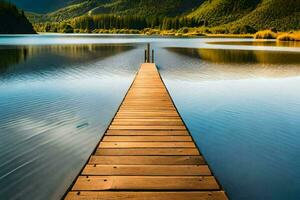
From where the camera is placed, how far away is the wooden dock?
16.4 ft

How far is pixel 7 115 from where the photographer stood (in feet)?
41.4

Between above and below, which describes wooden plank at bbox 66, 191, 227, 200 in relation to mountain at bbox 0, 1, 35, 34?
below

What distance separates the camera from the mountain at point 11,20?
120787mm

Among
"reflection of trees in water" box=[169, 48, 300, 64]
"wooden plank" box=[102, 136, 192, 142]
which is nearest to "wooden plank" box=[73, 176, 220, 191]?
"wooden plank" box=[102, 136, 192, 142]

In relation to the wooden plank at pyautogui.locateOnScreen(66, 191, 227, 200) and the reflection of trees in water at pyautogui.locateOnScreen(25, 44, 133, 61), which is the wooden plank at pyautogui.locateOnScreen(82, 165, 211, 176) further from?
the reflection of trees in water at pyautogui.locateOnScreen(25, 44, 133, 61)

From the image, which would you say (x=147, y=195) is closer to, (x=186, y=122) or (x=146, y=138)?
(x=146, y=138)

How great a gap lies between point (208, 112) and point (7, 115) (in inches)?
343

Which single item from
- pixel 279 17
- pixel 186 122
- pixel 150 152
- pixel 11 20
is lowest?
pixel 186 122

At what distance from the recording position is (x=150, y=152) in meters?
6.71

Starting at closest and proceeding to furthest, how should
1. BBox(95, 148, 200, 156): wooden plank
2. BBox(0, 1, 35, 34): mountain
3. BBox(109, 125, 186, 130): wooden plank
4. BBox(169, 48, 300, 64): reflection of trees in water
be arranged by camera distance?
BBox(95, 148, 200, 156): wooden plank < BBox(109, 125, 186, 130): wooden plank < BBox(169, 48, 300, 64): reflection of trees in water < BBox(0, 1, 35, 34): mountain

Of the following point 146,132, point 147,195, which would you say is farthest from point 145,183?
point 146,132

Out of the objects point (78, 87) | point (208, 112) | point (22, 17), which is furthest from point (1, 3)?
point (208, 112)

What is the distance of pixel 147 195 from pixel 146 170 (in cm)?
87

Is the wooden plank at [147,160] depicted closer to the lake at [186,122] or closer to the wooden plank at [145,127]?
the lake at [186,122]
